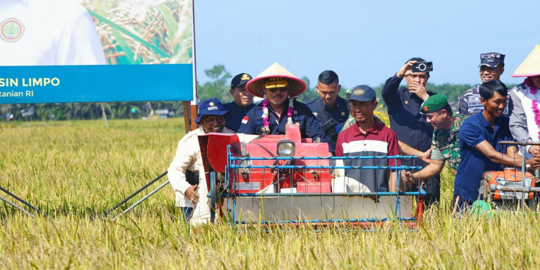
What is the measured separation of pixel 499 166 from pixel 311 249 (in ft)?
8.31

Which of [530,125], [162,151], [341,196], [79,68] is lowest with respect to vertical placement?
[162,151]

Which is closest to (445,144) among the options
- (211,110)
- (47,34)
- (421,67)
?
(421,67)

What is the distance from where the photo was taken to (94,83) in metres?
8.20

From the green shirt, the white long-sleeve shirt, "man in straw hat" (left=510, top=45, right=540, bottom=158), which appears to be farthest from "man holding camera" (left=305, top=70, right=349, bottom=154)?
"man in straw hat" (left=510, top=45, right=540, bottom=158)

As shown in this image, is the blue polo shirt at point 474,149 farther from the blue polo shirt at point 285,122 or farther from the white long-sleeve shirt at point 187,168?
the white long-sleeve shirt at point 187,168

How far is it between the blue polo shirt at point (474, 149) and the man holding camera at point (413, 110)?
72cm

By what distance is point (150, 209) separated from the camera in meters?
7.35

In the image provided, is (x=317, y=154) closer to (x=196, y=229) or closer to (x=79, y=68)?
(x=196, y=229)

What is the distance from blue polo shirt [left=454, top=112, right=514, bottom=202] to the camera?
6.24 metres

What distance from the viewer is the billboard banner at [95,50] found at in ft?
26.8

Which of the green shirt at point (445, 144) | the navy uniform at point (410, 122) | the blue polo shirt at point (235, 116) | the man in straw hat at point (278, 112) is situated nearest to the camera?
the man in straw hat at point (278, 112)

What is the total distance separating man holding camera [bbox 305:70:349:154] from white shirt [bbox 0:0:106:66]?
2.70 meters

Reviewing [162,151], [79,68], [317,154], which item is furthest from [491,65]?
[162,151]

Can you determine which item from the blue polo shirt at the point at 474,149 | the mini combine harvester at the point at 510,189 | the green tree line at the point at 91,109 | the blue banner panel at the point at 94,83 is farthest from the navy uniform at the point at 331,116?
the green tree line at the point at 91,109
